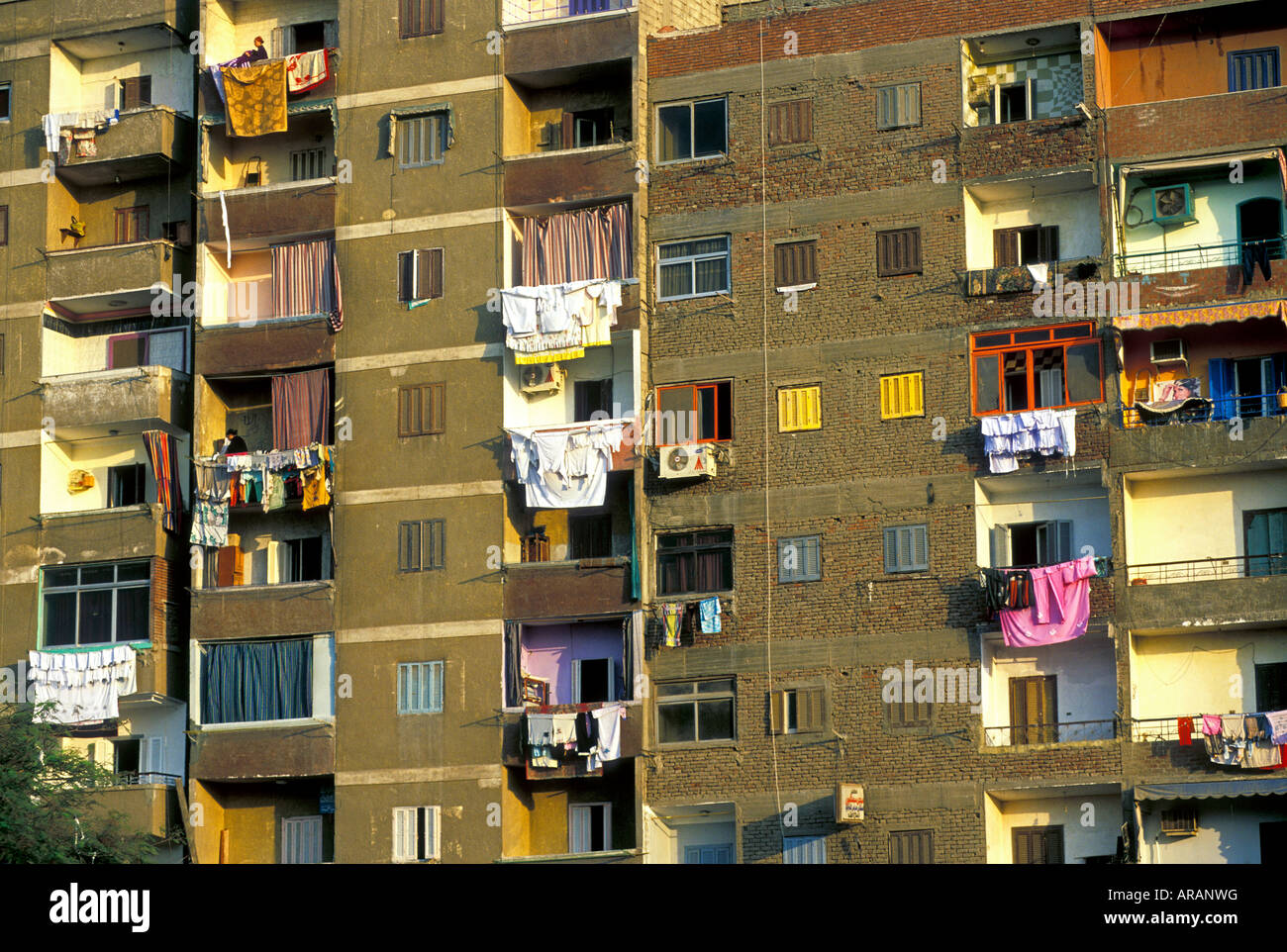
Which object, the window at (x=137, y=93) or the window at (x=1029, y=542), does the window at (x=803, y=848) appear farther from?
the window at (x=137, y=93)

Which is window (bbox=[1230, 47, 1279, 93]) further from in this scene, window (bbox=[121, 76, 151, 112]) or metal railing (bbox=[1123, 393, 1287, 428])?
window (bbox=[121, 76, 151, 112])

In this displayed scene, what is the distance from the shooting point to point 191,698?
1971 inches

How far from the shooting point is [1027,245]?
47.2 metres

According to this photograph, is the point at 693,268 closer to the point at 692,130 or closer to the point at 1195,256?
the point at 692,130

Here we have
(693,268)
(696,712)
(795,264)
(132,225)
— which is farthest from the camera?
(132,225)

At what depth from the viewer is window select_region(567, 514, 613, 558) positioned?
48.9 metres

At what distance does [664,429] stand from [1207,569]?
11644 millimetres

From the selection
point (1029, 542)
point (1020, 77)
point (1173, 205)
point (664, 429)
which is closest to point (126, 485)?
point (664, 429)

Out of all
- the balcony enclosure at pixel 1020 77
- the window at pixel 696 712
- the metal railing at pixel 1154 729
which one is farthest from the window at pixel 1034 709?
the balcony enclosure at pixel 1020 77

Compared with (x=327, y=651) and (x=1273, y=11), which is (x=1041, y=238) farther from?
(x=327, y=651)

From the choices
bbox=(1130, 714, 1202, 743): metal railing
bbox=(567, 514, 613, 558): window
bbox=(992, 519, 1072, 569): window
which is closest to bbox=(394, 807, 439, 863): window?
bbox=(567, 514, 613, 558): window

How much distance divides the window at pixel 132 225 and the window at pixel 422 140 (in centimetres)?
758

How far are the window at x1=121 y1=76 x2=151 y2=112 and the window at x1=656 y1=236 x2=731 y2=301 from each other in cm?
1453

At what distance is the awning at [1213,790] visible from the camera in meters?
41.9
